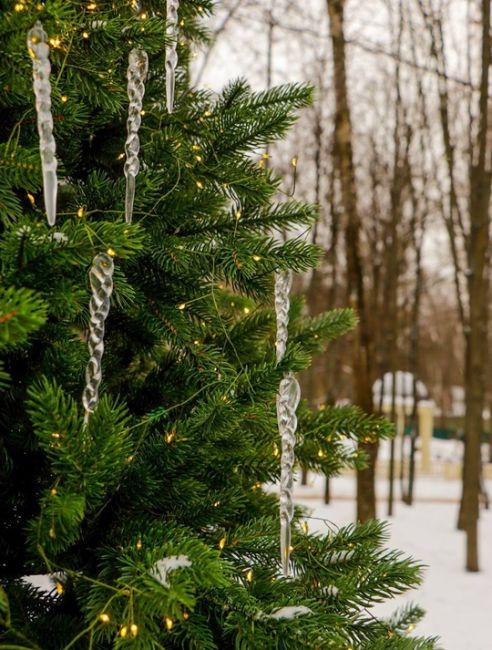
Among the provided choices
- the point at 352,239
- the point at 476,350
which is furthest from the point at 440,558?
the point at 352,239

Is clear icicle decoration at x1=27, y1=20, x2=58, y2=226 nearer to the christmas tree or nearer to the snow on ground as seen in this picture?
the christmas tree

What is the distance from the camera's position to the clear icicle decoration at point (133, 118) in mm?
1003

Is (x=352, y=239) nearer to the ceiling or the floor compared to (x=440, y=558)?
nearer to the ceiling

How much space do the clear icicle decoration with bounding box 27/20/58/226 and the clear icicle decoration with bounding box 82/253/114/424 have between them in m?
0.09

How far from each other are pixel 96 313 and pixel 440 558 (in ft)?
27.9

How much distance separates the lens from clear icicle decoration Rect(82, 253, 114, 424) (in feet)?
2.74

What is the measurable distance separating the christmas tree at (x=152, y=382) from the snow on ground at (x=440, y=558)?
0.33 meters

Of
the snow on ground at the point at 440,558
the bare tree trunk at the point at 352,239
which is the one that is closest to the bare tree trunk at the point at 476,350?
the snow on ground at the point at 440,558

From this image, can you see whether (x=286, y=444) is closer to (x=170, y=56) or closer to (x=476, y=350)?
(x=170, y=56)

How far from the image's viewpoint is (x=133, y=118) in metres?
1.03

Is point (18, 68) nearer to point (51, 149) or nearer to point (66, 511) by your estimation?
point (51, 149)

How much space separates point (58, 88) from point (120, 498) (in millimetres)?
690

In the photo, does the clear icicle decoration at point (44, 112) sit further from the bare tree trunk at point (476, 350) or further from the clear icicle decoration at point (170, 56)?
the bare tree trunk at point (476, 350)

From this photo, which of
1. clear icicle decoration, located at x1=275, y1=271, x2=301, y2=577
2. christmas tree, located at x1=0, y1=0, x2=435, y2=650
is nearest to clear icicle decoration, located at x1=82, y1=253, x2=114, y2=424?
christmas tree, located at x1=0, y1=0, x2=435, y2=650
